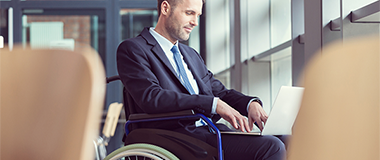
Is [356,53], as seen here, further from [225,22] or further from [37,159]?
[225,22]

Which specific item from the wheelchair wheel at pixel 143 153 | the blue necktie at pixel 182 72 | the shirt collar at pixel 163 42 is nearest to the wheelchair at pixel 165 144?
the wheelchair wheel at pixel 143 153

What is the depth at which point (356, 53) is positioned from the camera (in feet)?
1.52

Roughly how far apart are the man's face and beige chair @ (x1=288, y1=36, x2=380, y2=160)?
1272 millimetres

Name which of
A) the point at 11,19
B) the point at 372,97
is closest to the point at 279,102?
the point at 372,97

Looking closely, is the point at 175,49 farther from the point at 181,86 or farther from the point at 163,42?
the point at 181,86

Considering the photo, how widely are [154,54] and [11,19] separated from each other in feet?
16.6

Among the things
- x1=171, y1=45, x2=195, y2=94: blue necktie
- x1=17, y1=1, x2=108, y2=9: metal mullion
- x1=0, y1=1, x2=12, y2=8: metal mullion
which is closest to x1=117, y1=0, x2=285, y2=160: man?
x1=171, y1=45, x2=195, y2=94: blue necktie

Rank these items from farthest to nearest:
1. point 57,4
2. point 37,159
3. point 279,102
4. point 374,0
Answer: point 57,4, point 374,0, point 279,102, point 37,159

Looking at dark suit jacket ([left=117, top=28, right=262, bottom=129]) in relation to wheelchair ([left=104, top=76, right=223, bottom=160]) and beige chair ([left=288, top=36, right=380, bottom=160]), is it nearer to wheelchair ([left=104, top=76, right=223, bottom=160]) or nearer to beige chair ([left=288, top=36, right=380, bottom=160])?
wheelchair ([left=104, top=76, right=223, bottom=160])

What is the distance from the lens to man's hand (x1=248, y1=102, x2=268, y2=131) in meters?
1.44

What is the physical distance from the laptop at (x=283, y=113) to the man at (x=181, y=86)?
52mm

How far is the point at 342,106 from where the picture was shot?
1.52ft

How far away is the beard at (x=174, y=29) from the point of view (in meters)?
1.76

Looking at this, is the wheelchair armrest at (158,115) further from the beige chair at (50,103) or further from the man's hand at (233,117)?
the beige chair at (50,103)
